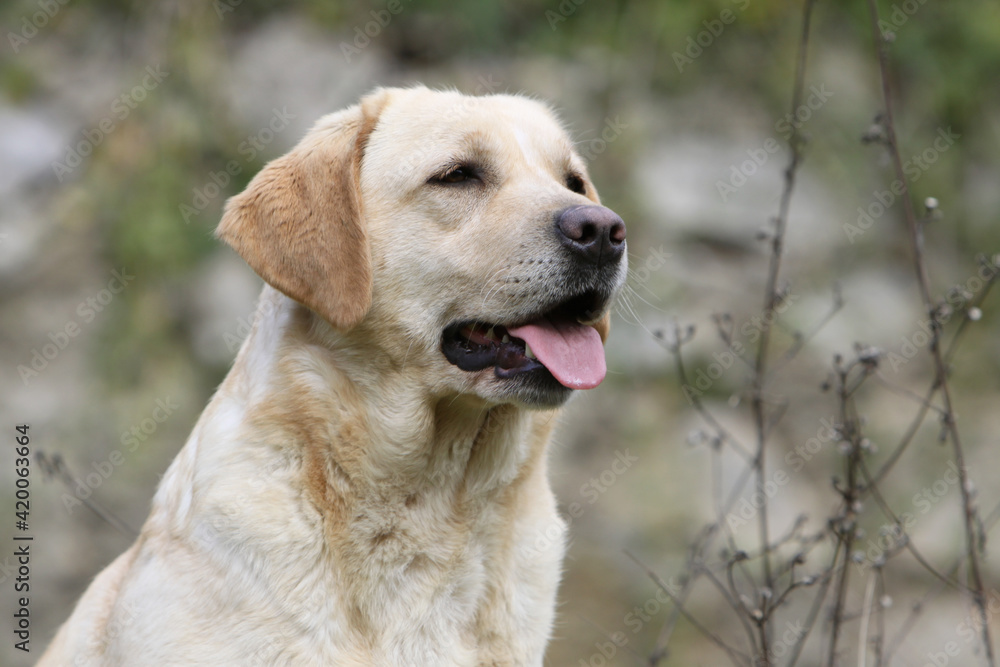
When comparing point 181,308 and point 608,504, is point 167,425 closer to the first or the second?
point 181,308

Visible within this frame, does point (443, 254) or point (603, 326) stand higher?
point (443, 254)

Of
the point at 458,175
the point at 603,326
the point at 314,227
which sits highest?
the point at 314,227

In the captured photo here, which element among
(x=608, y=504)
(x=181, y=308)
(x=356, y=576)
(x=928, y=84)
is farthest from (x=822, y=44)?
(x=356, y=576)

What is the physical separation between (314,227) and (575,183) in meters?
1.13

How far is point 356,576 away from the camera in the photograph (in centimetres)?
272

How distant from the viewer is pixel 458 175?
10.3 feet

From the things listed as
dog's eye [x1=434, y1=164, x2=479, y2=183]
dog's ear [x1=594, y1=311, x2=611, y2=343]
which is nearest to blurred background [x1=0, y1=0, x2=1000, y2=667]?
dog's ear [x1=594, y1=311, x2=611, y2=343]

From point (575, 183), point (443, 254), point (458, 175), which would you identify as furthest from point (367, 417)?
point (575, 183)

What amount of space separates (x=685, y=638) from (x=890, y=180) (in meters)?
4.24

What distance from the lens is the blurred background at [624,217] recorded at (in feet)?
23.4

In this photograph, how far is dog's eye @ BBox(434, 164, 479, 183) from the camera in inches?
122

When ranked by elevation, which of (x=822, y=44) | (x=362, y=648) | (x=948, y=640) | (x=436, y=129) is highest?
(x=436, y=129)

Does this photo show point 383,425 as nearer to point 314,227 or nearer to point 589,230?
point 314,227

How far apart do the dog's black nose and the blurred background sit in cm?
426
